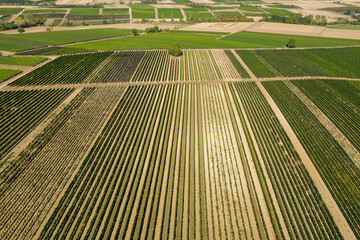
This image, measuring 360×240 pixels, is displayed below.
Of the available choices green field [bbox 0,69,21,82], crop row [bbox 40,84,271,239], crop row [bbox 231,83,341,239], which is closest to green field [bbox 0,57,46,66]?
green field [bbox 0,69,21,82]

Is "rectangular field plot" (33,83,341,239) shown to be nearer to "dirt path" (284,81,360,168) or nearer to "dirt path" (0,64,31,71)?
"dirt path" (284,81,360,168)

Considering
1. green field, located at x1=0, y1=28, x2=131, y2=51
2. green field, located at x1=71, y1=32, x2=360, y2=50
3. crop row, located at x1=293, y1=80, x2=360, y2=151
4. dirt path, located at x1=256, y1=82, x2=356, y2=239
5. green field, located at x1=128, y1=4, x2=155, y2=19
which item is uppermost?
green field, located at x1=128, y1=4, x2=155, y2=19

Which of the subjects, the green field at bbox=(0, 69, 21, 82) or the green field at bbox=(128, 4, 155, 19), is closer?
the green field at bbox=(0, 69, 21, 82)

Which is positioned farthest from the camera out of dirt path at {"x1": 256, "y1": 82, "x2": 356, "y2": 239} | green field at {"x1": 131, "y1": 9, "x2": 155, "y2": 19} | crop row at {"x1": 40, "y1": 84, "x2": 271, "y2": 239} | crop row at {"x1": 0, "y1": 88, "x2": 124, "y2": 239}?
green field at {"x1": 131, "y1": 9, "x2": 155, "y2": 19}

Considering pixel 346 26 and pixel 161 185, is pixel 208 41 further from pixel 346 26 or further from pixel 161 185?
Answer: pixel 346 26

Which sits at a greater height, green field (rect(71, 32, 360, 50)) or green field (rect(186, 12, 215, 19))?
green field (rect(186, 12, 215, 19))

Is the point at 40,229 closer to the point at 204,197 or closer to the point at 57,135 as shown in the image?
the point at 57,135
